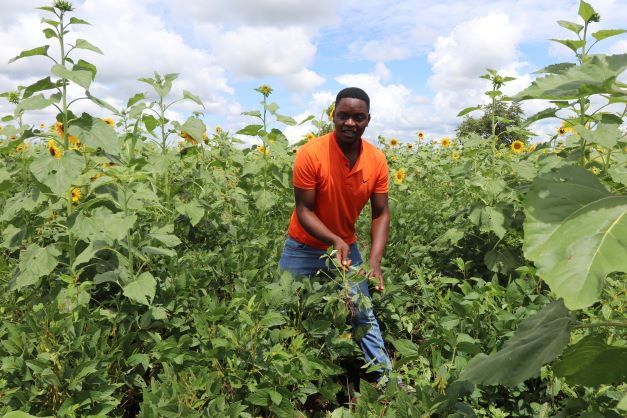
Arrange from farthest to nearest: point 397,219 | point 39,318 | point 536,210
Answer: point 397,219 → point 39,318 → point 536,210

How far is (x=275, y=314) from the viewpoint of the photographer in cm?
225

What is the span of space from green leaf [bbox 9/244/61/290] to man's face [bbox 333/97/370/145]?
1808 millimetres

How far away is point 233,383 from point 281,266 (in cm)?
121

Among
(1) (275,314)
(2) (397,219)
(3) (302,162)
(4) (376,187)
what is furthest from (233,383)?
(2) (397,219)

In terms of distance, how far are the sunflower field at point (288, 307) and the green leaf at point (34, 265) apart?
0.4 inches

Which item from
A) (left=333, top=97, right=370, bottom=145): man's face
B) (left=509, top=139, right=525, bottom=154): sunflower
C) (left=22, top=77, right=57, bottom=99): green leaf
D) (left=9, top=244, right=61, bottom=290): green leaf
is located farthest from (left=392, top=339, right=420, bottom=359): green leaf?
(left=509, top=139, right=525, bottom=154): sunflower

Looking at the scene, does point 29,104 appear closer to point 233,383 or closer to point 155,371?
point 155,371

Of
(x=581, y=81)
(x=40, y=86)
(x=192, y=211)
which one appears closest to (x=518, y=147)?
(x=192, y=211)

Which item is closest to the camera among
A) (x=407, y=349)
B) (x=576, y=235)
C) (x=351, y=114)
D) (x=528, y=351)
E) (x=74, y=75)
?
(x=576, y=235)

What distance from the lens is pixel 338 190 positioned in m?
3.10

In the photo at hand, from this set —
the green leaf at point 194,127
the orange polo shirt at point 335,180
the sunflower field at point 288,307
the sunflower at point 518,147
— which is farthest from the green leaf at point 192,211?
the sunflower at point 518,147

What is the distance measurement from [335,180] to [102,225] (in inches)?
55.9

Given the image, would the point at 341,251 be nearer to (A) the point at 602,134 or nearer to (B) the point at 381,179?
(B) the point at 381,179

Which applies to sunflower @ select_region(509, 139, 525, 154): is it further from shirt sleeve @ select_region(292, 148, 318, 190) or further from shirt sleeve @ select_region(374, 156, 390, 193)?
shirt sleeve @ select_region(292, 148, 318, 190)
